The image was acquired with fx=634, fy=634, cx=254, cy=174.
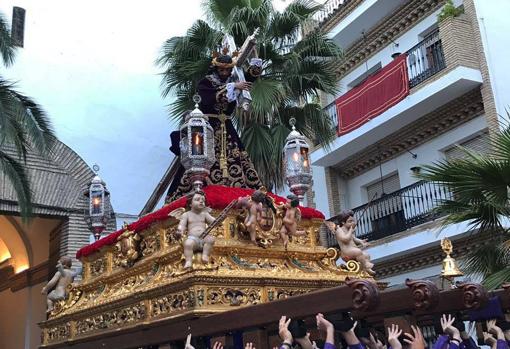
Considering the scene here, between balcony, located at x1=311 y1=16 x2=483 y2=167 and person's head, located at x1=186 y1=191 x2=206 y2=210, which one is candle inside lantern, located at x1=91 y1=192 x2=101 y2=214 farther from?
balcony, located at x1=311 y1=16 x2=483 y2=167

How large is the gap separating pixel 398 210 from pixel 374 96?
2.79 m

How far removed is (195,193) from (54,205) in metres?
8.63

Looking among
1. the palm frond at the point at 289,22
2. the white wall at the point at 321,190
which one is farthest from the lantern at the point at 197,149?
the white wall at the point at 321,190

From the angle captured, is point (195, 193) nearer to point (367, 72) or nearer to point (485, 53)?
point (485, 53)

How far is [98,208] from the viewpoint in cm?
800

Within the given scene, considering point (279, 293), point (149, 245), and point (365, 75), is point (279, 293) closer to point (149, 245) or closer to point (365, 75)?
point (149, 245)

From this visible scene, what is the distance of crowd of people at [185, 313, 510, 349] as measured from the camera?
2.72 m

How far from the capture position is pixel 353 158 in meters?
17.1

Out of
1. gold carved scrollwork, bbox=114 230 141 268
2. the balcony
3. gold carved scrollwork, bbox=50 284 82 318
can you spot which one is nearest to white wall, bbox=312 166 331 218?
the balcony

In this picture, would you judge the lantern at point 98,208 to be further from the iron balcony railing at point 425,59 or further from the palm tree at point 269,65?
the iron balcony railing at point 425,59

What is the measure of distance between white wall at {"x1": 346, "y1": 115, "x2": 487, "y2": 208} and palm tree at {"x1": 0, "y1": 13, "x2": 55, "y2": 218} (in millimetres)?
8014

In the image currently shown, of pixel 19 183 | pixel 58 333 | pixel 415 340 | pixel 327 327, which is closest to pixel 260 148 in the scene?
pixel 19 183

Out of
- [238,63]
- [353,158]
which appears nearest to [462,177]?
[238,63]

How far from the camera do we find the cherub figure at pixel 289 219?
17.3ft
